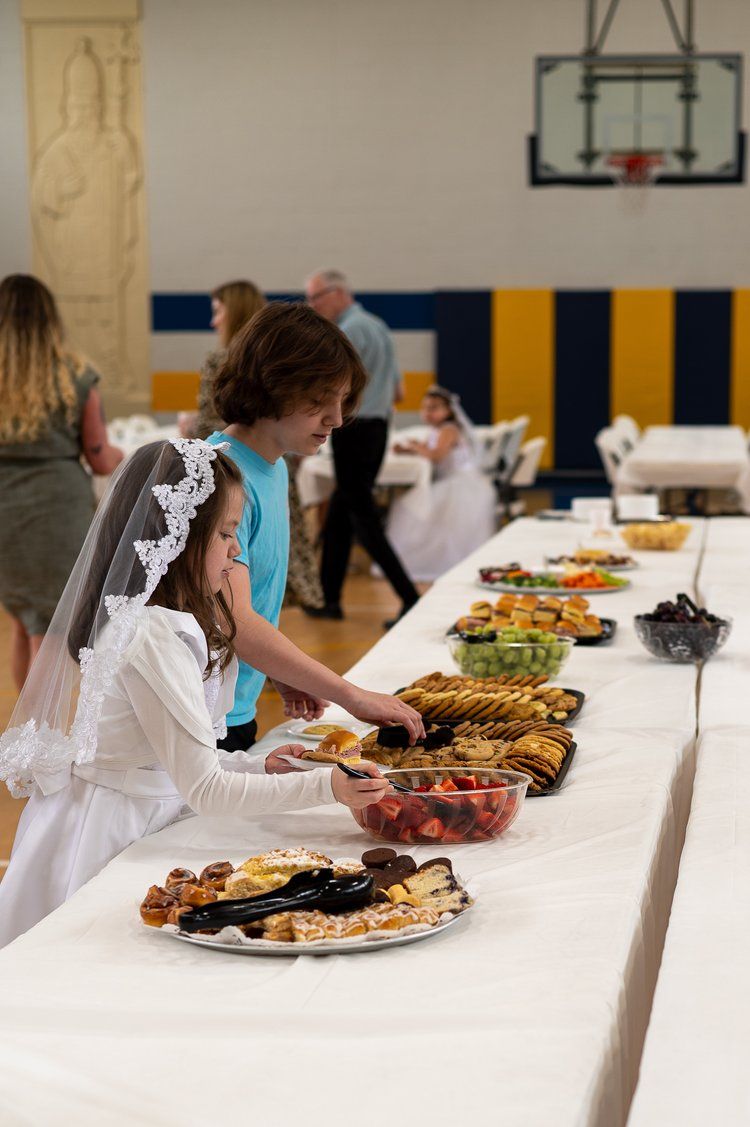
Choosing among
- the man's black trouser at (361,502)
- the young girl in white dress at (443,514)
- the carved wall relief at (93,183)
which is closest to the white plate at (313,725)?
the man's black trouser at (361,502)

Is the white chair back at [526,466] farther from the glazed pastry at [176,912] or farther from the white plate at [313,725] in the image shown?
the glazed pastry at [176,912]

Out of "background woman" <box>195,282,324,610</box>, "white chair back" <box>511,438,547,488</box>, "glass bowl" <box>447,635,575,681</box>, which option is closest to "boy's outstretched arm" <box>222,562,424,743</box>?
"glass bowl" <box>447,635,575,681</box>

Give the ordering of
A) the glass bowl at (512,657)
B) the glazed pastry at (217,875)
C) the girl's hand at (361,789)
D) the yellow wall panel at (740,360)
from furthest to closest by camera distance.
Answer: the yellow wall panel at (740,360)
the glass bowl at (512,657)
the girl's hand at (361,789)
the glazed pastry at (217,875)

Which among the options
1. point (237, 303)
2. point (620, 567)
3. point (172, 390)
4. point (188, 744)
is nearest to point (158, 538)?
point (188, 744)

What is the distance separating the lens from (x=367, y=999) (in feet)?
3.85

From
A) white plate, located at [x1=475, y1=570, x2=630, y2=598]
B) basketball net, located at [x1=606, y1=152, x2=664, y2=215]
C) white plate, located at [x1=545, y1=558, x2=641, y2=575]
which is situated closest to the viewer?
white plate, located at [x1=475, y1=570, x2=630, y2=598]

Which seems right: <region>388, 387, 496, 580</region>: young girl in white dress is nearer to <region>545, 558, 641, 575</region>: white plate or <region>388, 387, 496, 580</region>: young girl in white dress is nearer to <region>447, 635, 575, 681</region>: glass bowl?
<region>545, 558, 641, 575</region>: white plate

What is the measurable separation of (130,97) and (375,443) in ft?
19.5

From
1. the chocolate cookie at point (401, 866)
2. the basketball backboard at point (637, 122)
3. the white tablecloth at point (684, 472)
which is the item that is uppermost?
the basketball backboard at point (637, 122)

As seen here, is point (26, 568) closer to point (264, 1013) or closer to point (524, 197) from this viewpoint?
point (264, 1013)

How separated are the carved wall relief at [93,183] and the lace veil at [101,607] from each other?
981 centimetres

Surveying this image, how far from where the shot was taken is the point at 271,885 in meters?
1.36

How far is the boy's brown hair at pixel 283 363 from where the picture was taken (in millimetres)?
2051

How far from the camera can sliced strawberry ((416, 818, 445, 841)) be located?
1559 millimetres
